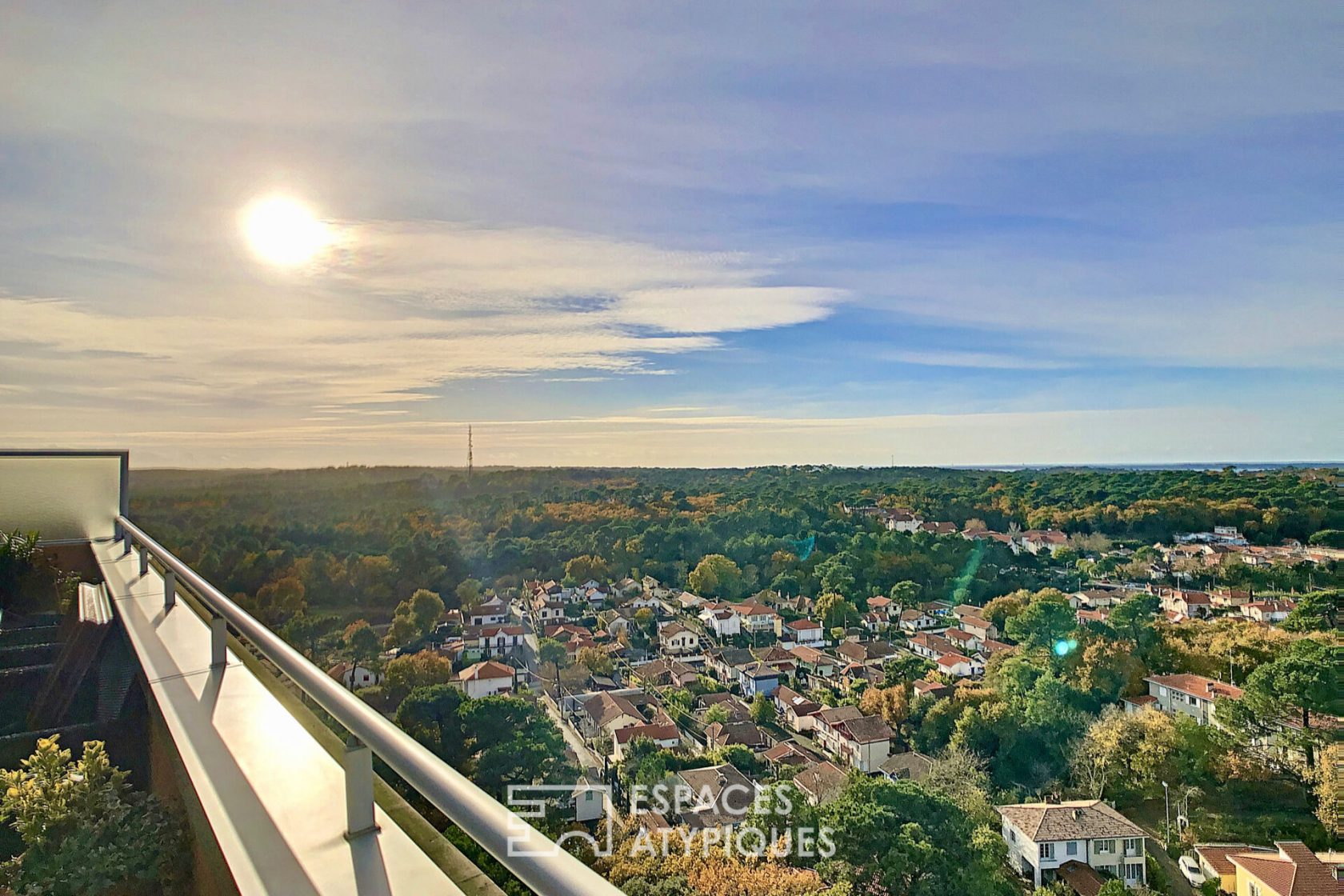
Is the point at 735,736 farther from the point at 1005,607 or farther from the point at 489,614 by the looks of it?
the point at 1005,607

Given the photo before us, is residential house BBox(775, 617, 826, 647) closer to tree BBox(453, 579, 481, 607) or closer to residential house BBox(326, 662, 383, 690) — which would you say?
tree BBox(453, 579, 481, 607)

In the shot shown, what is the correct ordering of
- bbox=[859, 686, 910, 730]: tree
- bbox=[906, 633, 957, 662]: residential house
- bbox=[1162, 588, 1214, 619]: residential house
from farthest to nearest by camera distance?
bbox=[906, 633, 957, 662]: residential house < bbox=[1162, 588, 1214, 619]: residential house < bbox=[859, 686, 910, 730]: tree

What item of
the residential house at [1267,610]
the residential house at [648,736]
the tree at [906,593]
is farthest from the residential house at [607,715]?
the tree at [906,593]

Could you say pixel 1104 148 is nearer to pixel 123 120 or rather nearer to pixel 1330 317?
pixel 1330 317

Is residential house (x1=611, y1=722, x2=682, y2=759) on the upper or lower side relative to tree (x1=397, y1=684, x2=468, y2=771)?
lower

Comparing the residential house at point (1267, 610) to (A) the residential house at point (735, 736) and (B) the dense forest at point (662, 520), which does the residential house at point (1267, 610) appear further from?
(A) the residential house at point (735, 736)

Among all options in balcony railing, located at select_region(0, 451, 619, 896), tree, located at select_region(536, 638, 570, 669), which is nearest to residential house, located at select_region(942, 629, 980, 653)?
tree, located at select_region(536, 638, 570, 669)

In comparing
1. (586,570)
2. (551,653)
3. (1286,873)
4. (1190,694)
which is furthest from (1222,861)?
(586,570)

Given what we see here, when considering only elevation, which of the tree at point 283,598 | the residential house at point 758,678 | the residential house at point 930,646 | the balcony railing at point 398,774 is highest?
the balcony railing at point 398,774
